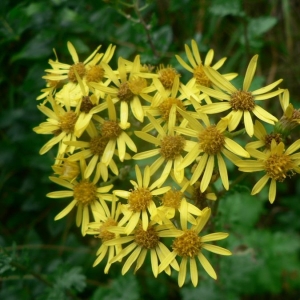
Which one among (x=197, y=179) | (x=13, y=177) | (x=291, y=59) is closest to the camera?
(x=197, y=179)

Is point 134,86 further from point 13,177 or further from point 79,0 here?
point 13,177

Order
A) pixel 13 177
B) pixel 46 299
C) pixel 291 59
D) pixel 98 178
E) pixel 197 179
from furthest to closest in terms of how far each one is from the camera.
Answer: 1. pixel 291 59
2. pixel 13 177
3. pixel 46 299
4. pixel 98 178
5. pixel 197 179

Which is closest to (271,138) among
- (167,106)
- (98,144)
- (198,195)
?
(198,195)

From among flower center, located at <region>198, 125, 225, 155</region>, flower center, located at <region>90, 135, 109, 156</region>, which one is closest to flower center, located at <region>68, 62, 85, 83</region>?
flower center, located at <region>90, 135, 109, 156</region>

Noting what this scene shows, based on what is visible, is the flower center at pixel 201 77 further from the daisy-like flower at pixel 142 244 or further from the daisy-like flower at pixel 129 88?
the daisy-like flower at pixel 142 244

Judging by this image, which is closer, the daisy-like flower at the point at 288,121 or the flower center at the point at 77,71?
the daisy-like flower at the point at 288,121

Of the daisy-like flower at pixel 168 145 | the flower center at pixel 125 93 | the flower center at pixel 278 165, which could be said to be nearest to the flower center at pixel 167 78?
the flower center at pixel 125 93

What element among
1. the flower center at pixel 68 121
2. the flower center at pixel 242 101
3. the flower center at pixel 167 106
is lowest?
the flower center at pixel 68 121

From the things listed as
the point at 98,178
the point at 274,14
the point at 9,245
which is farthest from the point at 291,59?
the point at 9,245
